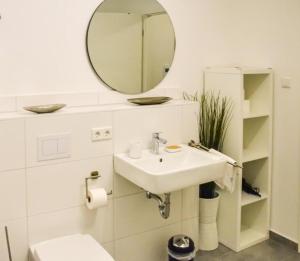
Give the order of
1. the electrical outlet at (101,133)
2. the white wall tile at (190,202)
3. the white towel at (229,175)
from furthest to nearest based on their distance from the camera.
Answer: the white wall tile at (190,202), the white towel at (229,175), the electrical outlet at (101,133)

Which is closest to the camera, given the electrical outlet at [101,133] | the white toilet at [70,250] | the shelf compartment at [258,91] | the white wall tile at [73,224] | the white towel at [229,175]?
the white toilet at [70,250]

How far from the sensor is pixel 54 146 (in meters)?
2.25

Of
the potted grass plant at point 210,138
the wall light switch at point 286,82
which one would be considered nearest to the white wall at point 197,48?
the wall light switch at point 286,82

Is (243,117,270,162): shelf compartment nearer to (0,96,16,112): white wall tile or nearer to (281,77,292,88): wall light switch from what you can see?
(281,77,292,88): wall light switch

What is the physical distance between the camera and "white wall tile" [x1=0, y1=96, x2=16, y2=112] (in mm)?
2260

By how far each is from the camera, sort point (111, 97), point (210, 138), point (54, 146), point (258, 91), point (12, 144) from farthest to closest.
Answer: point (258, 91) → point (210, 138) → point (111, 97) → point (54, 146) → point (12, 144)

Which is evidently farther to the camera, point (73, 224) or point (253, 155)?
point (253, 155)

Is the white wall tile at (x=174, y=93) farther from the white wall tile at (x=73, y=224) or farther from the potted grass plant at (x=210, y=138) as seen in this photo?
the white wall tile at (x=73, y=224)

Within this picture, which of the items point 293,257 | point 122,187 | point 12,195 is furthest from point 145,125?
point 293,257

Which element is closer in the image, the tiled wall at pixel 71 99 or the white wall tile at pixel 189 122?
the tiled wall at pixel 71 99

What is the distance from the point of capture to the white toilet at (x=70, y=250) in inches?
80.7

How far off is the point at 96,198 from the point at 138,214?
1.45ft

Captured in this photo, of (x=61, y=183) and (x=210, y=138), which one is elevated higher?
(x=210, y=138)

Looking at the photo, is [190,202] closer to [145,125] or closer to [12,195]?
[145,125]
